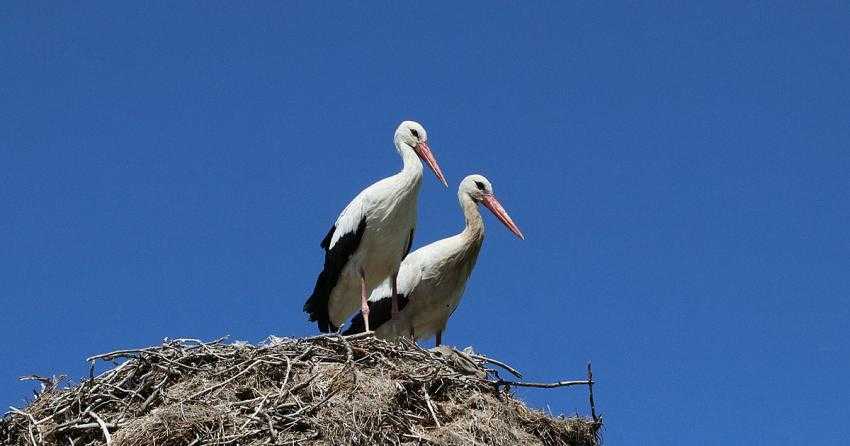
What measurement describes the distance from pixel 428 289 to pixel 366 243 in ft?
2.57

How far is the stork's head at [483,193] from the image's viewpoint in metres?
10.7

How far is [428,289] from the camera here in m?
10.2

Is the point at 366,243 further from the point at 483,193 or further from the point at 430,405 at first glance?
the point at 430,405

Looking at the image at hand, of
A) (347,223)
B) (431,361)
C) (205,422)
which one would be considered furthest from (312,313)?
(205,422)

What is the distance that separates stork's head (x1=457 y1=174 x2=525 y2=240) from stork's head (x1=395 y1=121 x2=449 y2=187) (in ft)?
2.03

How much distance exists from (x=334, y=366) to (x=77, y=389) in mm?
1320

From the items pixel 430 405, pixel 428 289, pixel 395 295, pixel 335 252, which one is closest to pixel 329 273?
pixel 335 252

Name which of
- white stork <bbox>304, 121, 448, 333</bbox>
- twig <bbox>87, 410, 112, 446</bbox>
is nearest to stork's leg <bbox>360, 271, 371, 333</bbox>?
white stork <bbox>304, 121, 448, 333</bbox>

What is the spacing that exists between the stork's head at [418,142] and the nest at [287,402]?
243 centimetres

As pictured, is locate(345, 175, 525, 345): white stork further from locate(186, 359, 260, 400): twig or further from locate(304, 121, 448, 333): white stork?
locate(186, 359, 260, 400): twig

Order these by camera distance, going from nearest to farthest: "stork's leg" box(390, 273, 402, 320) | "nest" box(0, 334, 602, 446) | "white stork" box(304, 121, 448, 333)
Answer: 1. "nest" box(0, 334, 602, 446)
2. "white stork" box(304, 121, 448, 333)
3. "stork's leg" box(390, 273, 402, 320)

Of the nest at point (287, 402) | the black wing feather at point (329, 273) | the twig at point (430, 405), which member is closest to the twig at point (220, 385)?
the nest at point (287, 402)

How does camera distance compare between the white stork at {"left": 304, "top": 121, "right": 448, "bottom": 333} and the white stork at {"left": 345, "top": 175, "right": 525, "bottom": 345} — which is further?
the white stork at {"left": 345, "top": 175, "right": 525, "bottom": 345}

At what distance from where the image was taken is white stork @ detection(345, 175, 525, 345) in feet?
33.4
